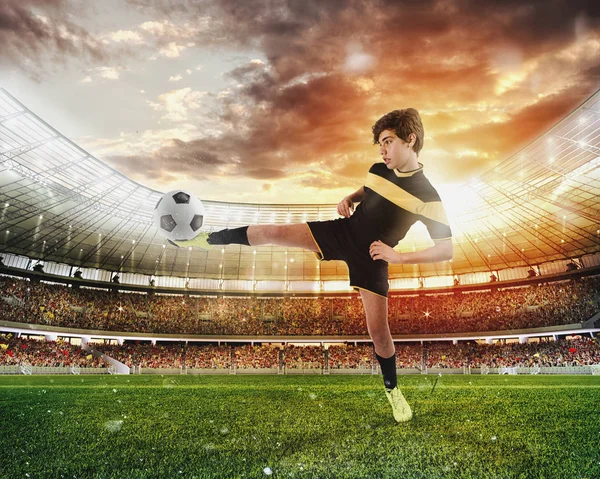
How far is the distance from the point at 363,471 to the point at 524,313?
37.1 meters

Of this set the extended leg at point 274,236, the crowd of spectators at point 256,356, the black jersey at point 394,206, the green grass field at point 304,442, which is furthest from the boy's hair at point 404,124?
the crowd of spectators at point 256,356

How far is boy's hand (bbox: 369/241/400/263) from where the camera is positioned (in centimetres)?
453

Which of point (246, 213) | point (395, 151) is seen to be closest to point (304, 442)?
point (395, 151)

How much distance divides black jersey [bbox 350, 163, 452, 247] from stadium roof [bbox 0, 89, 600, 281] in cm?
1904

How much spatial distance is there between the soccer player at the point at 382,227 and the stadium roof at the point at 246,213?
18.9 meters

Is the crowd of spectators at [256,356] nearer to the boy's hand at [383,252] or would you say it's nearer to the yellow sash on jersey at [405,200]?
the yellow sash on jersey at [405,200]

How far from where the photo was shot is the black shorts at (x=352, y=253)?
16.3 feet

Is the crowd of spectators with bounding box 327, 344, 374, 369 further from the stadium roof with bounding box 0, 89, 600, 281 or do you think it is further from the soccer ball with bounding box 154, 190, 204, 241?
the soccer ball with bounding box 154, 190, 204, 241

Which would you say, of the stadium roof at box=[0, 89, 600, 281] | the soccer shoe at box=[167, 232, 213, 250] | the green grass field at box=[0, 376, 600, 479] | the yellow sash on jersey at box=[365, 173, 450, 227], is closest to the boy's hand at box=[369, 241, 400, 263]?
the yellow sash on jersey at box=[365, 173, 450, 227]

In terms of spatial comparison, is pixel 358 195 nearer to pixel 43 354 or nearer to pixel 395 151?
pixel 395 151

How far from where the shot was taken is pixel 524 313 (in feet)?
116

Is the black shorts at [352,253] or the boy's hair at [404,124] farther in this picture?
the boy's hair at [404,124]

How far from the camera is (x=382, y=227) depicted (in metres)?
5.08

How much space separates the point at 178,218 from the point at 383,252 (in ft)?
9.97
